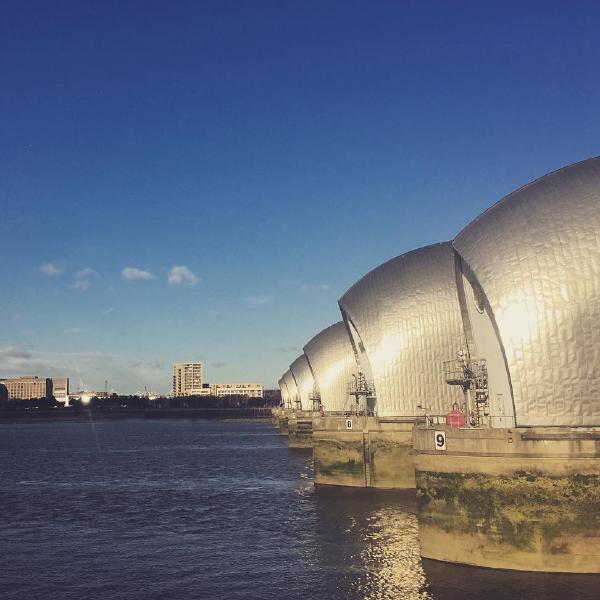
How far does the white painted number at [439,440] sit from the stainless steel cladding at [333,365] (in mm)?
46852

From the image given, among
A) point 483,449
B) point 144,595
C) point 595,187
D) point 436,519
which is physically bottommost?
point 144,595

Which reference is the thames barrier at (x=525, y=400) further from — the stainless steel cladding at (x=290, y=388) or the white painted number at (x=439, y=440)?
the stainless steel cladding at (x=290, y=388)

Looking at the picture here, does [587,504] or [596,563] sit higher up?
[587,504]

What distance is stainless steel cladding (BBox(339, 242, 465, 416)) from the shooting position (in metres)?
44.3

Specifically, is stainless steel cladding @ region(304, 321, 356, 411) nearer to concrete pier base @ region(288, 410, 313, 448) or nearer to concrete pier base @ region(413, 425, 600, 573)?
concrete pier base @ region(288, 410, 313, 448)

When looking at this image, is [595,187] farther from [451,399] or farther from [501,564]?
[451,399]

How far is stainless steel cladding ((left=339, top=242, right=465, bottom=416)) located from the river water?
20.8ft

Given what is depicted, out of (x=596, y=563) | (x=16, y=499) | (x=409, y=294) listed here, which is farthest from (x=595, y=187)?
(x=16, y=499)

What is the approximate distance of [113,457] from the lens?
8612 cm

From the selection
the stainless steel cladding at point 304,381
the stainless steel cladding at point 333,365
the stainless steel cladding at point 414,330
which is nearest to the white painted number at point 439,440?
the stainless steel cladding at point 414,330

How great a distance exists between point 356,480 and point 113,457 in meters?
47.8

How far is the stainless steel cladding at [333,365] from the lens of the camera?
248 ft

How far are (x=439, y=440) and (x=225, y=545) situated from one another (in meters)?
11.8

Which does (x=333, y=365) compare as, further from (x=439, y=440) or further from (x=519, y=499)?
(x=519, y=499)
